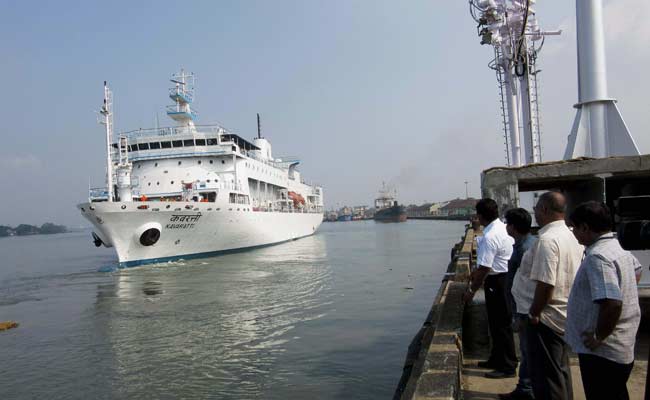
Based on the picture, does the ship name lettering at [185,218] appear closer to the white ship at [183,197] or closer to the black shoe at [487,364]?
the white ship at [183,197]

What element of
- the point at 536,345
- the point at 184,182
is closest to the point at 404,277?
the point at 536,345

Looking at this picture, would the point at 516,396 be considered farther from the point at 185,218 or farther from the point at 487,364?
the point at 185,218

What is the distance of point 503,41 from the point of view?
17.6 metres

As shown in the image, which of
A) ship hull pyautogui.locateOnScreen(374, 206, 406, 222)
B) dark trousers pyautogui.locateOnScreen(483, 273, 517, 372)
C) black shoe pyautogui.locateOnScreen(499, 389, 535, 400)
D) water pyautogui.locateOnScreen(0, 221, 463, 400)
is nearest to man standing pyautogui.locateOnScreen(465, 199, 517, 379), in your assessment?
dark trousers pyautogui.locateOnScreen(483, 273, 517, 372)

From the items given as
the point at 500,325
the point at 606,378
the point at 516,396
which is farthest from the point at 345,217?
the point at 606,378

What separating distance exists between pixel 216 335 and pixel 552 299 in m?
6.77

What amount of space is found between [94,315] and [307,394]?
7.55 m

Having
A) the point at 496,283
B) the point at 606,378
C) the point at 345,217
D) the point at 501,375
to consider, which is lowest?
the point at 345,217

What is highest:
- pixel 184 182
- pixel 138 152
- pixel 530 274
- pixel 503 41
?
pixel 503 41

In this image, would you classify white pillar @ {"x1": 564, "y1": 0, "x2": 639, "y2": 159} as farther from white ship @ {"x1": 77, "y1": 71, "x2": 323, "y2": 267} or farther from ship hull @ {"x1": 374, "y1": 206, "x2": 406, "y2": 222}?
ship hull @ {"x1": 374, "y1": 206, "x2": 406, "y2": 222}

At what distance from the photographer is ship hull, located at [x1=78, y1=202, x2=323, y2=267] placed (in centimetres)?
1892

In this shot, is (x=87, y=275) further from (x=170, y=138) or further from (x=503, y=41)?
(x=503, y=41)

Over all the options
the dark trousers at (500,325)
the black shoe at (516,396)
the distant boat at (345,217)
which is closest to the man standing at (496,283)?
the dark trousers at (500,325)

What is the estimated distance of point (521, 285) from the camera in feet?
10.5
